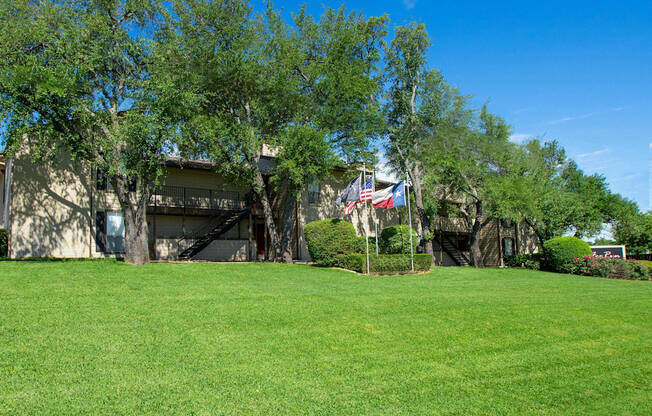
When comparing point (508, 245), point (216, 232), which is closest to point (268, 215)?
point (216, 232)

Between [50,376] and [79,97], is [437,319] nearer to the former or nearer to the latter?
[50,376]

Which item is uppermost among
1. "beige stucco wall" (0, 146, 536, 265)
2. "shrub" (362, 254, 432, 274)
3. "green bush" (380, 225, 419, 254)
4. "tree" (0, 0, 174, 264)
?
"tree" (0, 0, 174, 264)

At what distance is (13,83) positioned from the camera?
14984 millimetres

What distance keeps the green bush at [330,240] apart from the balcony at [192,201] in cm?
698

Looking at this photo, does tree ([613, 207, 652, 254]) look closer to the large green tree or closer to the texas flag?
the large green tree

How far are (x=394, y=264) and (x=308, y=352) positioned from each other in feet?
39.2

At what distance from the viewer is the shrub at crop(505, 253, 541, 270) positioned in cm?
2759

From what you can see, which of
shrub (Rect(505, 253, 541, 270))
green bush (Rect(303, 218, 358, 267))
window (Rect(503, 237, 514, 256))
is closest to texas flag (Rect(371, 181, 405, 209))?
green bush (Rect(303, 218, 358, 267))

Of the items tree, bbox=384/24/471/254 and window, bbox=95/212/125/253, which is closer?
window, bbox=95/212/125/253

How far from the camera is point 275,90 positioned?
20.9 m

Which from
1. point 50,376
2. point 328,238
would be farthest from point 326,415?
point 328,238

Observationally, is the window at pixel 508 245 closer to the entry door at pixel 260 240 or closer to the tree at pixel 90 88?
the entry door at pixel 260 240

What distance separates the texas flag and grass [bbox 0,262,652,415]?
21.1 feet

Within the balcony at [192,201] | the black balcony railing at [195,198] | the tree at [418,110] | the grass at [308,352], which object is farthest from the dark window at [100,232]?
the tree at [418,110]
